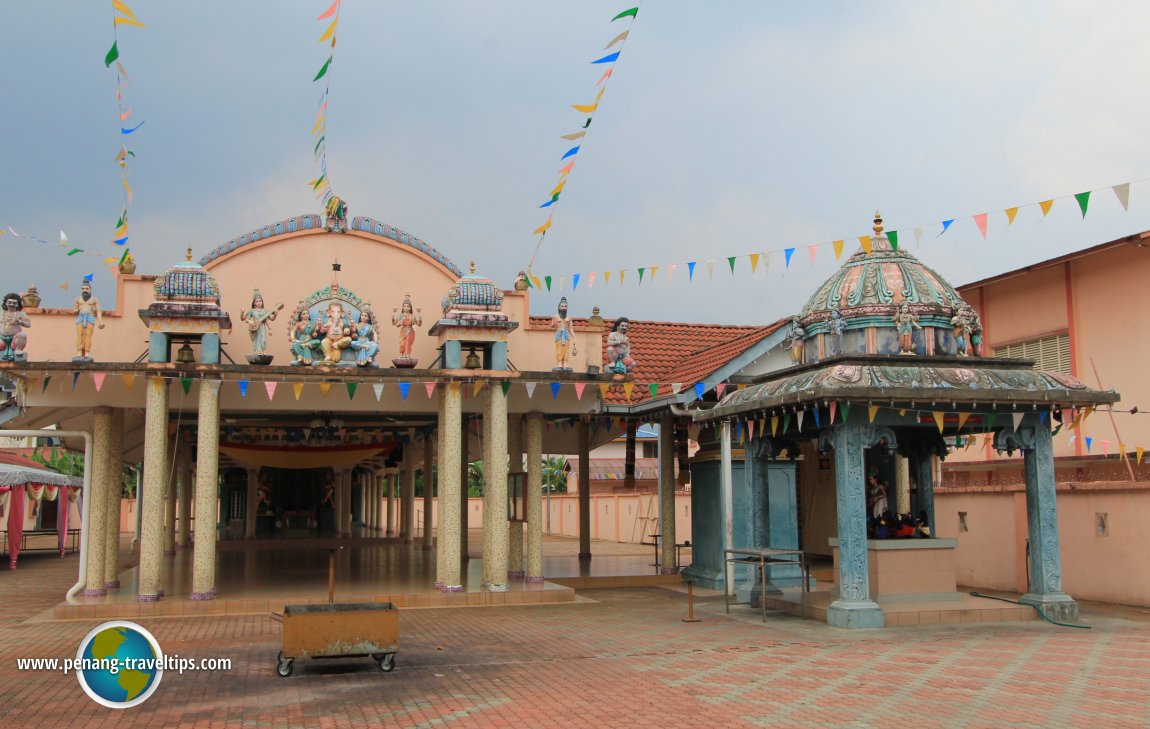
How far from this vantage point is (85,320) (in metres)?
13.4

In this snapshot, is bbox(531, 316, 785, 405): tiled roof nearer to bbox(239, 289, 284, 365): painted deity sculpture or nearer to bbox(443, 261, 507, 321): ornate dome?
bbox(443, 261, 507, 321): ornate dome

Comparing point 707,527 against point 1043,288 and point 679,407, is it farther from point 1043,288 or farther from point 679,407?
point 1043,288

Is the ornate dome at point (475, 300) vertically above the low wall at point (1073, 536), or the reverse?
the ornate dome at point (475, 300)

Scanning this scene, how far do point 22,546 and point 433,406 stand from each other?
20.8 m

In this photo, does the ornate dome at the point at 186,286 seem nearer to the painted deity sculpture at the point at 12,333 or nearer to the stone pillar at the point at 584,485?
the painted deity sculpture at the point at 12,333

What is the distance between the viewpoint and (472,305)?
14594mm

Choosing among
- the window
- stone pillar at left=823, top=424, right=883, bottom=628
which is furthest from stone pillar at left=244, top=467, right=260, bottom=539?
stone pillar at left=823, top=424, right=883, bottom=628

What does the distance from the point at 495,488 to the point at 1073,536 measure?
8.42 meters

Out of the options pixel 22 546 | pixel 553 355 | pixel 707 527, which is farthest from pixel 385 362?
pixel 22 546

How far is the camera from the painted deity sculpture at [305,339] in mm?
13961

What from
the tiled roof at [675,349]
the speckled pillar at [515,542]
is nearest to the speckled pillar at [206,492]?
the speckled pillar at [515,542]

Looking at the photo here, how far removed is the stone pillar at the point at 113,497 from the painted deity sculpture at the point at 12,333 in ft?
6.52

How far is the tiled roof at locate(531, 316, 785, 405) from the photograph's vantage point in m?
16.2

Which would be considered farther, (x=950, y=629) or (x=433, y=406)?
(x=433, y=406)
